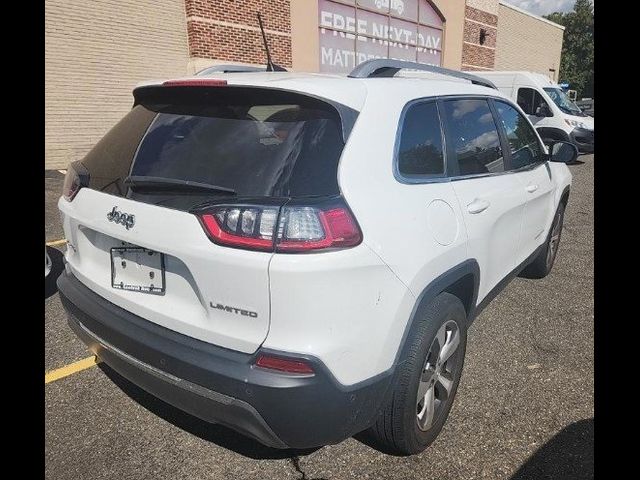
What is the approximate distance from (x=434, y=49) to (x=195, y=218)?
20.4 meters

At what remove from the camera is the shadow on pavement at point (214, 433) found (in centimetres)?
227

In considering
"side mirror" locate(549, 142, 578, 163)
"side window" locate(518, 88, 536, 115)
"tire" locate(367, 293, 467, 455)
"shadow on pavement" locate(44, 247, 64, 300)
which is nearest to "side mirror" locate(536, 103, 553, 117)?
"side window" locate(518, 88, 536, 115)

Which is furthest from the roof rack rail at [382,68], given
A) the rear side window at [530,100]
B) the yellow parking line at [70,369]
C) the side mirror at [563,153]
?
the rear side window at [530,100]

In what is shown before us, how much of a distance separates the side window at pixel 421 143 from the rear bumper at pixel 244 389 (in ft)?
3.05

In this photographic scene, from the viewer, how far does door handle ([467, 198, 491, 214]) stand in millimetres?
2434

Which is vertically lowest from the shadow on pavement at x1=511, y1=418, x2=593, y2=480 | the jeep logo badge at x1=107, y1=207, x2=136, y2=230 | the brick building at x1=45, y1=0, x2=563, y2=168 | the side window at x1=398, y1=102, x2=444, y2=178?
the shadow on pavement at x1=511, y1=418, x2=593, y2=480

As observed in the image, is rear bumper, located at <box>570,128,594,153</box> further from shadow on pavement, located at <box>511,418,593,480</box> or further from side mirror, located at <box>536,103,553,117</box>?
shadow on pavement, located at <box>511,418,593,480</box>

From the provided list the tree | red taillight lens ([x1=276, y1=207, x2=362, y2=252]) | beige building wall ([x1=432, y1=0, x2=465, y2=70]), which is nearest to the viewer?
red taillight lens ([x1=276, y1=207, x2=362, y2=252])

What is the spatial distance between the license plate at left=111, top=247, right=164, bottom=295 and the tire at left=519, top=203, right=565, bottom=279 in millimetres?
3492

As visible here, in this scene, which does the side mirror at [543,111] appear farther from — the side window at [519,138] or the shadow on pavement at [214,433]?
the shadow on pavement at [214,433]

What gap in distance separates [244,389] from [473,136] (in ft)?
6.62
